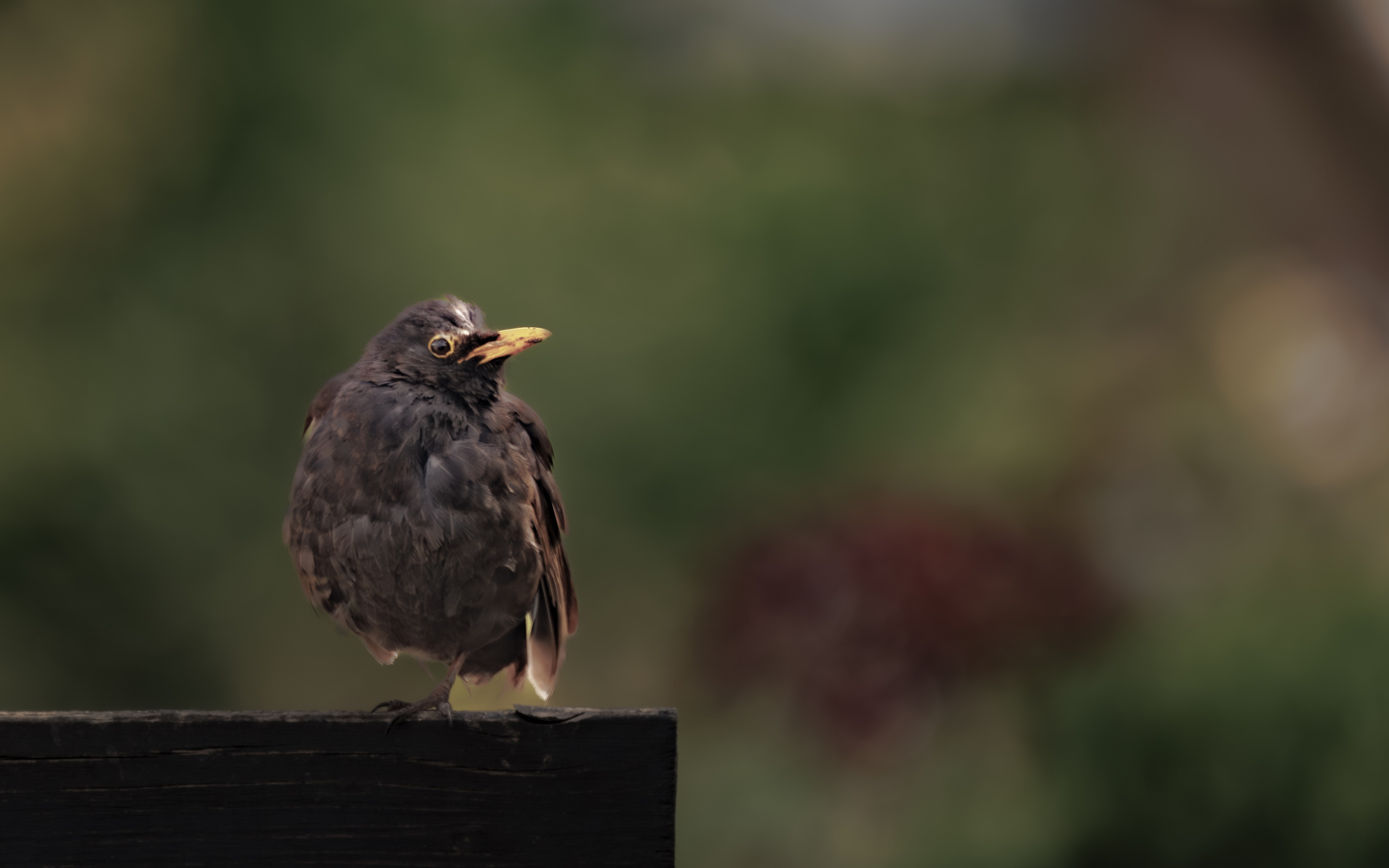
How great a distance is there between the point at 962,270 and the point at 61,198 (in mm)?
3804

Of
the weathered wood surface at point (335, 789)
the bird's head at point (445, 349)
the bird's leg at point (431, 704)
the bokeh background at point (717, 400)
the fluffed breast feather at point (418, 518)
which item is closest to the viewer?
the weathered wood surface at point (335, 789)

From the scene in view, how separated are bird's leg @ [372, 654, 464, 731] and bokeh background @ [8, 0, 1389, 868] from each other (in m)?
1.81

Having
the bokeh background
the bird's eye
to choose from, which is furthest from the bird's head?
the bokeh background

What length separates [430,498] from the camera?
1.94m

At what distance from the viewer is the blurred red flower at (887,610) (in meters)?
4.26

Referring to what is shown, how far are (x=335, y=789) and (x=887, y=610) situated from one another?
331 cm

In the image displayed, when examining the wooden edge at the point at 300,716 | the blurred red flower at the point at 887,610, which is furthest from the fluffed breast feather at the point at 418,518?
the blurred red flower at the point at 887,610

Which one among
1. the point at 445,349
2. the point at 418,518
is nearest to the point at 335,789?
the point at 418,518

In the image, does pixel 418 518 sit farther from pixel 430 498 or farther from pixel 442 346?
pixel 442 346

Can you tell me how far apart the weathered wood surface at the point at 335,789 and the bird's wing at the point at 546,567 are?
714mm

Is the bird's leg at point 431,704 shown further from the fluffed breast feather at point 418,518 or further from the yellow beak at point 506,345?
the yellow beak at point 506,345

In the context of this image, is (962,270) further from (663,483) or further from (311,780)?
(311,780)

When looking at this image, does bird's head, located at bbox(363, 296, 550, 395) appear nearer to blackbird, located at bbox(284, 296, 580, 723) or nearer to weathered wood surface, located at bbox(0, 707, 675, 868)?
blackbird, located at bbox(284, 296, 580, 723)

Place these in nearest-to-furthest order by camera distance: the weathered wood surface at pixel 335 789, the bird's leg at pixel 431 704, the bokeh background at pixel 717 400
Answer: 1. the weathered wood surface at pixel 335 789
2. the bird's leg at pixel 431 704
3. the bokeh background at pixel 717 400
